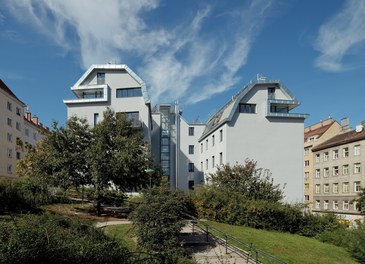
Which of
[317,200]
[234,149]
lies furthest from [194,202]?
[317,200]

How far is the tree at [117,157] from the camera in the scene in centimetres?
1933

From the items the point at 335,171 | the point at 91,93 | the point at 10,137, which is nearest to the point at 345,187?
the point at 335,171

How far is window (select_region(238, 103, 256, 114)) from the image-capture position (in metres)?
34.7

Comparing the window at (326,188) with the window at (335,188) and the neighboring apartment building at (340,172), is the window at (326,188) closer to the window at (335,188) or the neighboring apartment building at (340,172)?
the neighboring apartment building at (340,172)

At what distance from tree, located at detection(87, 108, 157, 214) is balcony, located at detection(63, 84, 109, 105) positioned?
493 inches

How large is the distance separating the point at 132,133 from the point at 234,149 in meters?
14.5

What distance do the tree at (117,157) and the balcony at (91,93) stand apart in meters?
12.5

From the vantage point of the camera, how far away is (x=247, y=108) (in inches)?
1372

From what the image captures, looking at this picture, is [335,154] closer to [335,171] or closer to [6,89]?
[335,171]

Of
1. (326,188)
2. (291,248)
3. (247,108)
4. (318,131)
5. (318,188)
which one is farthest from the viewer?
(318,131)

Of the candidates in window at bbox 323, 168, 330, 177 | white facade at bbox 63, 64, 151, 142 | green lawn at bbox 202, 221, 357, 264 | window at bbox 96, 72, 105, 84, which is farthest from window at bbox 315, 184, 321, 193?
window at bbox 96, 72, 105, 84

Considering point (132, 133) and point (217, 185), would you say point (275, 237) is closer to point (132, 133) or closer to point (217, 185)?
point (217, 185)

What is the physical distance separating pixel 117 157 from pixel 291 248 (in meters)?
10.9

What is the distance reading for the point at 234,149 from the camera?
3381 centimetres
